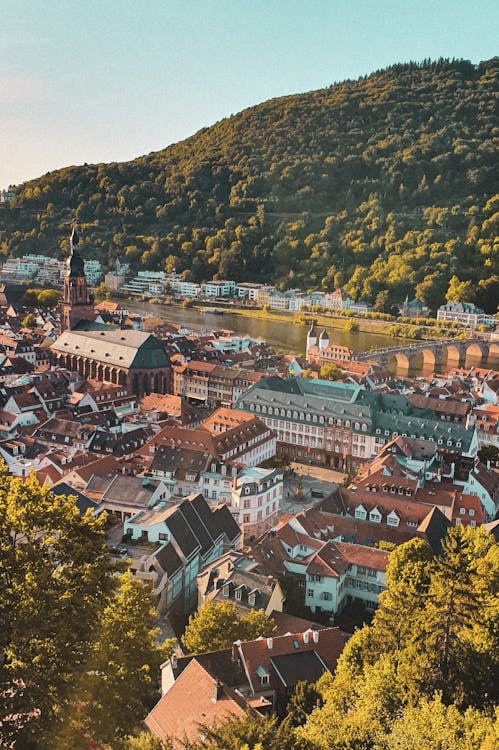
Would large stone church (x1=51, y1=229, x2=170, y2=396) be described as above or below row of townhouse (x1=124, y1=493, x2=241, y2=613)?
above

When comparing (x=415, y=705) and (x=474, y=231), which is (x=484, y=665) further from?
(x=474, y=231)

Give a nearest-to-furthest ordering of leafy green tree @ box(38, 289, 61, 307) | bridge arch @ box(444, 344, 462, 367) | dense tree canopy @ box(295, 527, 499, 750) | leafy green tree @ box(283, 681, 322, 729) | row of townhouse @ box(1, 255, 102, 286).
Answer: dense tree canopy @ box(295, 527, 499, 750) → leafy green tree @ box(283, 681, 322, 729) → bridge arch @ box(444, 344, 462, 367) → leafy green tree @ box(38, 289, 61, 307) → row of townhouse @ box(1, 255, 102, 286)

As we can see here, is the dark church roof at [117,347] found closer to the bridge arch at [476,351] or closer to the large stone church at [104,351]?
the large stone church at [104,351]

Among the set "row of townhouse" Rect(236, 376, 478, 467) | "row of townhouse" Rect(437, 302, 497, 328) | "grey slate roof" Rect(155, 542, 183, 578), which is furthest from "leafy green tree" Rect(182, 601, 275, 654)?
"row of townhouse" Rect(437, 302, 497, 328)

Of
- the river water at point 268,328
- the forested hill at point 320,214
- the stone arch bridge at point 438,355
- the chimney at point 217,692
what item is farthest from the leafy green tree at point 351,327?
the chimney at point 217,692

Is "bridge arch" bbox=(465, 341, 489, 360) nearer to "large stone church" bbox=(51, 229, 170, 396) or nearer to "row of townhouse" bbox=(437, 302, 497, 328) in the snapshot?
"row of townhouse" bbox=(437, 302, 497, 328)

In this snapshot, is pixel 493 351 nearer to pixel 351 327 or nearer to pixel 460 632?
pixel 351 327

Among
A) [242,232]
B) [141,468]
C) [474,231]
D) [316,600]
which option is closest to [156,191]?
[242,232]
